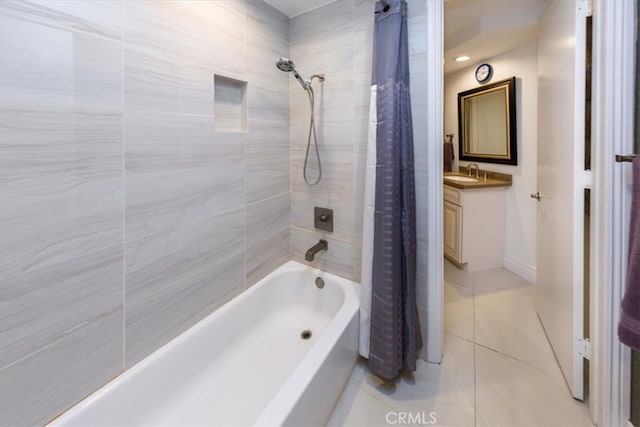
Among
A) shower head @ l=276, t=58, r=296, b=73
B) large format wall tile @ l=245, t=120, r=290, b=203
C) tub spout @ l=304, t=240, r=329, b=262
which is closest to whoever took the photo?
shower head @ l=276, t=58, r=296, b=73

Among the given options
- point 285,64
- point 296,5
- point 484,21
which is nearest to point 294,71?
point 285,64

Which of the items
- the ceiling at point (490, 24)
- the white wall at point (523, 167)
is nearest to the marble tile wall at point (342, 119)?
the ceiling at point (490, 24)

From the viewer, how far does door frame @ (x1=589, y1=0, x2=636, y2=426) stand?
1033 millimetres

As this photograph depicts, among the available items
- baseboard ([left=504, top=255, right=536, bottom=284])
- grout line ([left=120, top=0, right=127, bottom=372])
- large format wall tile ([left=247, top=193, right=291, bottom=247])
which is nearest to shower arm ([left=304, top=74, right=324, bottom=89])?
large format wall tile ([left=247, top=193, right=291, bottom=247])

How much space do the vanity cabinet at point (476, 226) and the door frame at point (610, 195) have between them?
1.48 meters

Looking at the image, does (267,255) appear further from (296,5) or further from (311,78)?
(296,5)

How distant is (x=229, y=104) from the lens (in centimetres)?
153

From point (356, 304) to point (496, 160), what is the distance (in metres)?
2.29

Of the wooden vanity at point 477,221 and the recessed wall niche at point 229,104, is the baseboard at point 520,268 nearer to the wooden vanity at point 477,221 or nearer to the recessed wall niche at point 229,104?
the wooden vanity at point 477,221

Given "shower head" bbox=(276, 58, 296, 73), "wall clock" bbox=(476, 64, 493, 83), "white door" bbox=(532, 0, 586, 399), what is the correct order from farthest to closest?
1. "wall clock" bbox=(476, 64, 493, 83)
2. "shower head" bbox=(276, 58, 296, 73)
3. "white door" bbox=(532, 0, 586, 399)

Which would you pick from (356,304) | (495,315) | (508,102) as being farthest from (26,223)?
(508,102)

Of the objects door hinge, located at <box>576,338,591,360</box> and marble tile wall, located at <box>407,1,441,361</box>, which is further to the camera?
marble tile wall, located at <box>407,1,441,361</box>

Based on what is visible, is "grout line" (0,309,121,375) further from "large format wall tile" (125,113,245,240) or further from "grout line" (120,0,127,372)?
"large format wall tile" (125,113,245,240)

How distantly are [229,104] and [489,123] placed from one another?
2.66m
